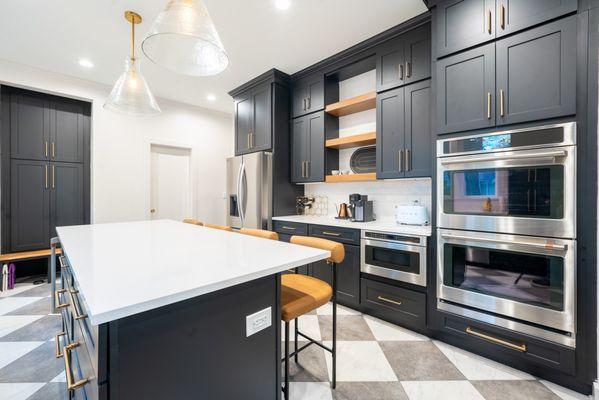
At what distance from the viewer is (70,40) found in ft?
9.17

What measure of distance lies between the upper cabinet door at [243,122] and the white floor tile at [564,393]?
377 cm

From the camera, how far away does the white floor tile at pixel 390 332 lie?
2160mm

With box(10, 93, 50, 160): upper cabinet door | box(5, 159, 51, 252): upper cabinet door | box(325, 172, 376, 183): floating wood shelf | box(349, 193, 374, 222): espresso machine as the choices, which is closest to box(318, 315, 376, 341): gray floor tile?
box(349, 193, 374, 222): espresso machine

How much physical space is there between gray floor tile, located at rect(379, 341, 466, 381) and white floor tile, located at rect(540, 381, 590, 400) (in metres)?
0.50

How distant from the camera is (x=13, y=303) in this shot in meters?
2.82

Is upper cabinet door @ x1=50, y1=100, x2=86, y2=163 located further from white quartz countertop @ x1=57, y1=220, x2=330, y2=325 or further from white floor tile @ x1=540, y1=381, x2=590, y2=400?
white floor tile @ x1=540, y1=381, x2=590, y2=400

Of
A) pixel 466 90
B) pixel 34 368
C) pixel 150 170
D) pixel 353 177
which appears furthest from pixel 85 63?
pixel 466 90

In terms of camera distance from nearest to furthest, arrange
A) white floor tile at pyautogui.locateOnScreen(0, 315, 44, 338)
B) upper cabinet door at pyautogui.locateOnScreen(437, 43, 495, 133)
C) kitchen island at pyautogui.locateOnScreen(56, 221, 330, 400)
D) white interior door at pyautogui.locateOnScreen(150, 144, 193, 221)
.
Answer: kitchen island at pyautogui.locateOnScreen(56, 221, 330, 400)
upper cabinet door at pyautogui.locateOnScreen(437, 43, 495, 133)
white floor tile at pyautogui.locateOnScreen(0, 315, 44, 338)
white interior door at pyautogui.locateOnScreen(150, 144, 193, 221)

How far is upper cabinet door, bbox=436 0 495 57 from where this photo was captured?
71.7 inches

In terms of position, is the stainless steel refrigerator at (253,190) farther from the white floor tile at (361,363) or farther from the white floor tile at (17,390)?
the white floor tile at (17,390)

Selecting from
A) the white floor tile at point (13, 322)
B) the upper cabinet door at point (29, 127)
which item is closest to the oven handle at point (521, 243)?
the white floor tile at point (13, 322)

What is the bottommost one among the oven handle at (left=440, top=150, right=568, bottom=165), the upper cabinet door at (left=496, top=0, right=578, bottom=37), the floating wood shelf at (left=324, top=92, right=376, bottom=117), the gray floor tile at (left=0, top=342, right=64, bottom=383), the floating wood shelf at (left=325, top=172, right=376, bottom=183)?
the gray floor tile at (left=0, top=342, right=64, bottom=383)

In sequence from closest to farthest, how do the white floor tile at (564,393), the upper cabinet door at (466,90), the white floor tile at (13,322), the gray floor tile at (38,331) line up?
the white floor tile at (564,393) < the upper cabinet door at (466,90) < the gray floor tile at (38,331) < the white floor tile at (13,322)

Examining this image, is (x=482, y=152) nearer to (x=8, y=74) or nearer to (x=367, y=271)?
(x=367, y=271)
